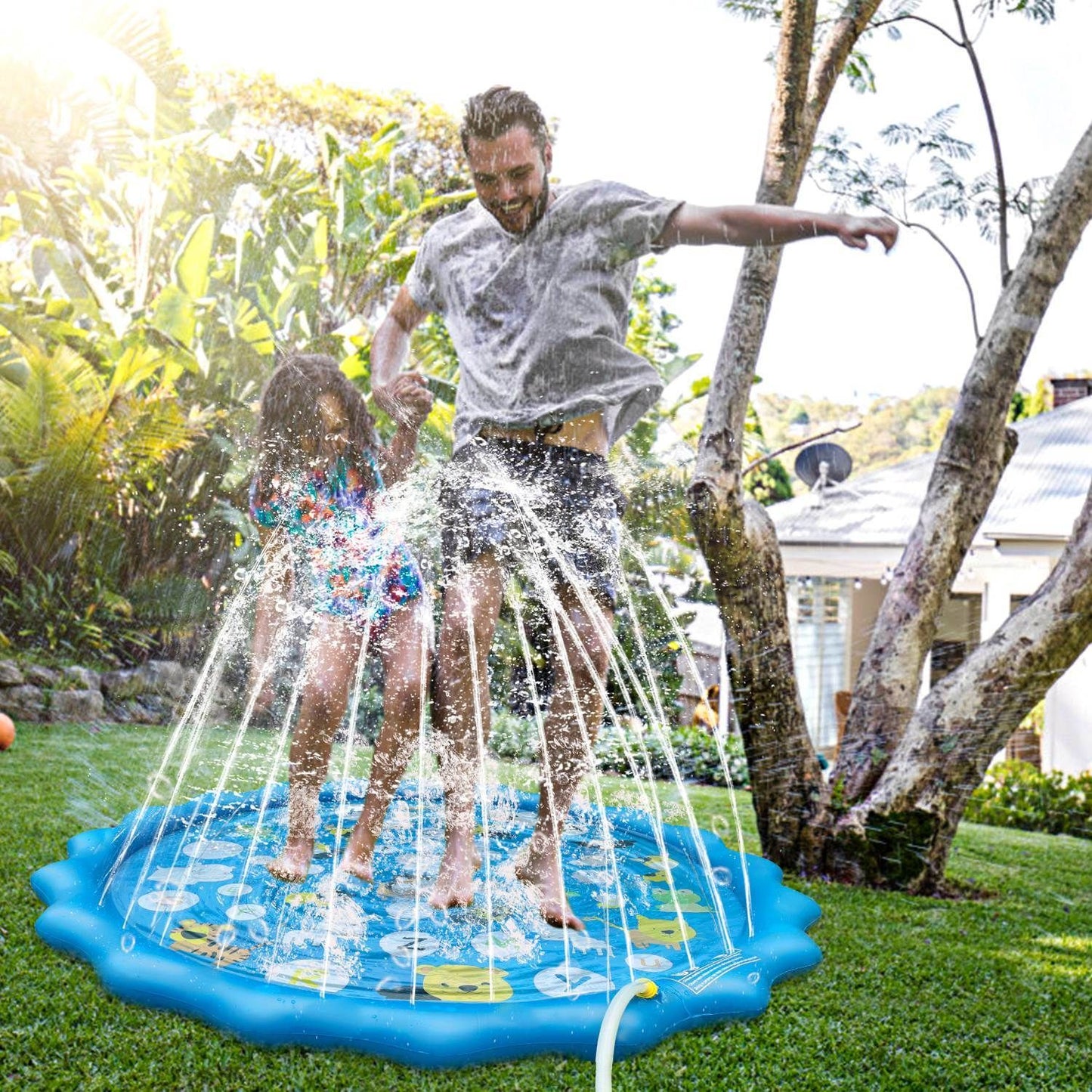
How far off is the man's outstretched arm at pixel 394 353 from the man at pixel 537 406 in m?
0.01

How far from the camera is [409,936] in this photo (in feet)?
6.32

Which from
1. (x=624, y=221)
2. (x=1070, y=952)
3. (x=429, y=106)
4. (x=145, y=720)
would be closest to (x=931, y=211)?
(x=624, y=221)

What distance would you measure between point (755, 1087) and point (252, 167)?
675 centimetres

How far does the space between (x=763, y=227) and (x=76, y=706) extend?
158 inches

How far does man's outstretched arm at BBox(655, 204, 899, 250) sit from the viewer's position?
175 cm

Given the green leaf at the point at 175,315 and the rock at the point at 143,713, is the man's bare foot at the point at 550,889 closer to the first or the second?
the rock at the point at 143,713

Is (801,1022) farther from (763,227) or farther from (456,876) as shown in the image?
(763,227)

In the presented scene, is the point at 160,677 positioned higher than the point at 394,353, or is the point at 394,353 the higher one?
the point at 394,353

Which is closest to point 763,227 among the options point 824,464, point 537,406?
point 537,406

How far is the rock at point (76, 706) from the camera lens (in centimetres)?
465

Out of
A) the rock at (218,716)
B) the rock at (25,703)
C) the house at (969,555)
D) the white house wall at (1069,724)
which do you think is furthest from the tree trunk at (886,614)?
the rock at (25,703)

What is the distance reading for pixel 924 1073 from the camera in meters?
1.62

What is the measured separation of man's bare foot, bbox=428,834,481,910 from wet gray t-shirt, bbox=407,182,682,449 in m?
0.82

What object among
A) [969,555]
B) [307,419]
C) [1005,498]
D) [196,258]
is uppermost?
[196,258]
